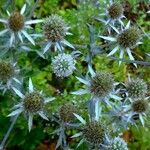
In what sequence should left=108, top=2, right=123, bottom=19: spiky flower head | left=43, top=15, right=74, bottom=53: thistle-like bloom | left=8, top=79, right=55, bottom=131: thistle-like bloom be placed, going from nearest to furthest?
left=8, top=79, right=55, bottom=131: thistle-like bloom
left=43, top=15, right=74, bottom=53: thistle-like bloom
left=108, top=2, right=123, bottom=19: spiky flower head

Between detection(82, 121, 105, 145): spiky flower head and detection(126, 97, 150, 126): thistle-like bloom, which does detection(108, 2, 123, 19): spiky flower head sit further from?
detection(82, 121, 105, 145): spiky flower head

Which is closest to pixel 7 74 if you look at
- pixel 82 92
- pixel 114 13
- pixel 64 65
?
pixel 64 65

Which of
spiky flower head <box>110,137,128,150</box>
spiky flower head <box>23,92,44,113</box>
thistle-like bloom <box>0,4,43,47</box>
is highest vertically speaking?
thistle-like bloom <box>0,4,43,47</box>

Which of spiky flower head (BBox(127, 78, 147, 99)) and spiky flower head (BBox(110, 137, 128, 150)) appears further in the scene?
spiky flower head (BBox(127, 78, 147, 99))

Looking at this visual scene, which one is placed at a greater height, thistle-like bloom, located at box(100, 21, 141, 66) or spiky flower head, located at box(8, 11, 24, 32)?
thistle-like bloom, located at box(100, 21, 141, 66)

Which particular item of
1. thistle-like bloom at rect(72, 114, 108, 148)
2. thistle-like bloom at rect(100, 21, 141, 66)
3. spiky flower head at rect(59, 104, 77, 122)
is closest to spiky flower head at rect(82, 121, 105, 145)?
thistle-like bloom at rect(72, 114, 108, 148)

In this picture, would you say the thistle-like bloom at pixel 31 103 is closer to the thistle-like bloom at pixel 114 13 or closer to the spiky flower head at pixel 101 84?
the spiky flower head at pixel 101 84

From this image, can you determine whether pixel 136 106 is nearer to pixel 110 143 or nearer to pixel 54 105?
pixel 110 143

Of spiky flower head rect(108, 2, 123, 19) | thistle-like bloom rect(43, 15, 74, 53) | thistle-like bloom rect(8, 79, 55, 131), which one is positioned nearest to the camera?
thistle-like bloom rect(8, 79, 55, 131)

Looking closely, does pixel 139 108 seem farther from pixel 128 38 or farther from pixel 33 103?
pixel 33 103
